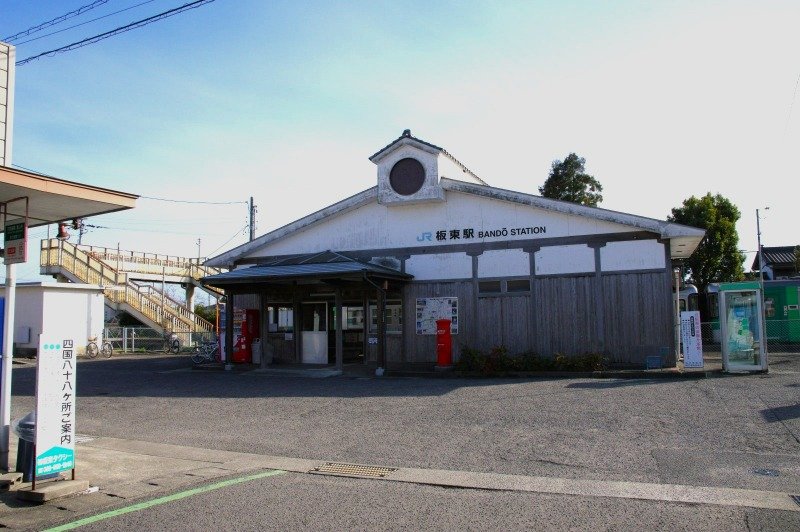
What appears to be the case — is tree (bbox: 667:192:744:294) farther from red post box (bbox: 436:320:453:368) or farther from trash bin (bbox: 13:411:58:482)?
trash bin (bbox: 13:411:58:482)

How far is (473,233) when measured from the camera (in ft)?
64.4

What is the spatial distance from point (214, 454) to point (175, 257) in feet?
113

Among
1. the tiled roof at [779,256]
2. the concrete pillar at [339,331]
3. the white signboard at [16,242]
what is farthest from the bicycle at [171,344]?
the tiled roof at [779,256]

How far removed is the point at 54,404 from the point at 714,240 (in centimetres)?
3499

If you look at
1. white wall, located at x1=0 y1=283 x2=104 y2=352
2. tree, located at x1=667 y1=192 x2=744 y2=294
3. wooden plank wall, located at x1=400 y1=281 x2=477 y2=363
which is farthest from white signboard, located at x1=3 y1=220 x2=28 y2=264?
tree, located at x1=667 y1=192 x2=744 y2=294

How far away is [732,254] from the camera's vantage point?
3516 centimetres

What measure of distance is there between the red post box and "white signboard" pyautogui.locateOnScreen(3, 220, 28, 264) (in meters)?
12.1

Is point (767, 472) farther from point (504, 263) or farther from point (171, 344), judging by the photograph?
point (171, 344)

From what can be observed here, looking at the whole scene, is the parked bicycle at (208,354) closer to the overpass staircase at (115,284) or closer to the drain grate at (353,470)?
the overpass staircase at (115,284)

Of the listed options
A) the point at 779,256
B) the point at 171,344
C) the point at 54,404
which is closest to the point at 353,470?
the point at 54,404

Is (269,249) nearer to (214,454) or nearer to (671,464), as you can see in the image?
(214,454)

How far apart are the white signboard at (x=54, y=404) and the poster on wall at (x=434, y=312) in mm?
13395

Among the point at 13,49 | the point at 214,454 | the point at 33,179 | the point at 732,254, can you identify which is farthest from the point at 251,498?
the point at 732,254

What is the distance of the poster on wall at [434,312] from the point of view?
64.4 ft
